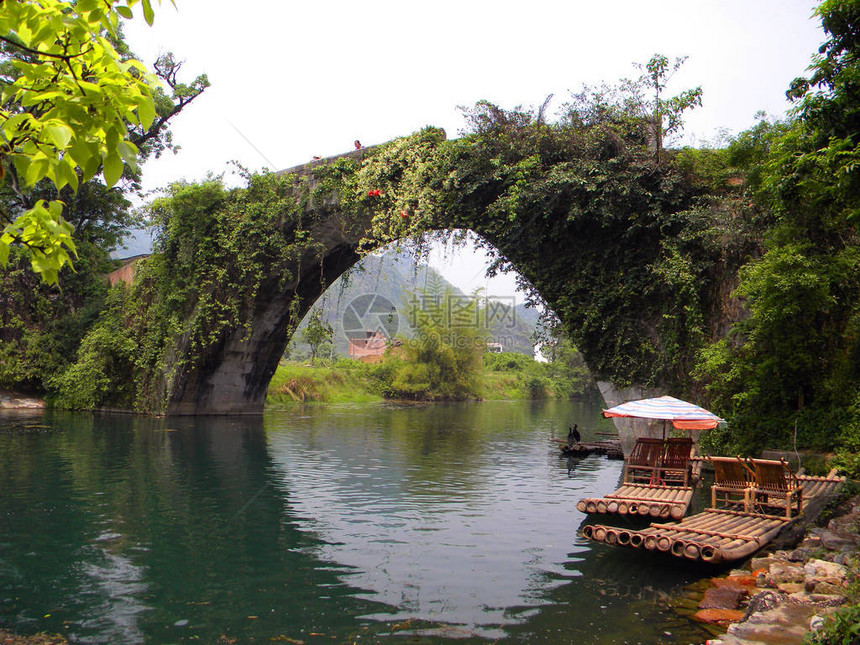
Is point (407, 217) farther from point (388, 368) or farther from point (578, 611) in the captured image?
point (388, 368)

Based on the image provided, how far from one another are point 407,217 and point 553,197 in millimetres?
3440

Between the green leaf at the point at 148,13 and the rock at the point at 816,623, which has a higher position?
the green leaf at the point at 148,13

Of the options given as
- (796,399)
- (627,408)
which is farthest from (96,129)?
(796,399)

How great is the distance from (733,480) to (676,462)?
0.96 meters

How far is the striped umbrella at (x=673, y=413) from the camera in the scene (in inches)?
340

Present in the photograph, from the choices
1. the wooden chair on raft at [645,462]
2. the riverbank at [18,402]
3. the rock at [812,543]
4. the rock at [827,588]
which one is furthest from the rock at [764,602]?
the riverbank at [18,402]

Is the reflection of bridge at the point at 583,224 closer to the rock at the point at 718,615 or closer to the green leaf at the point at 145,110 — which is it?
the rock at the point at 718,615

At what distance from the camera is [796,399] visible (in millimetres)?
9609

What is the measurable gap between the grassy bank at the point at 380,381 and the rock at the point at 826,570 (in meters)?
26.9

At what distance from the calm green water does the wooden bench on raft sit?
59 centimetres

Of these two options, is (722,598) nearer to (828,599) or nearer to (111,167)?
(828,599)

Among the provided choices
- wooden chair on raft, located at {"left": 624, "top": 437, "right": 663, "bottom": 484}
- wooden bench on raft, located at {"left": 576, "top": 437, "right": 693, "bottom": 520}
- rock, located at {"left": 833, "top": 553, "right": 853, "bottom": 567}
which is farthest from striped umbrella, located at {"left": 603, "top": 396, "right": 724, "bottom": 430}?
rock, located at {"left": 833, "top": 553, "right": 853, "bottom": 567}

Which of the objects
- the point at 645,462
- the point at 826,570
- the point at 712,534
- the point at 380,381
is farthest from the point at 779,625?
the point at 380,381

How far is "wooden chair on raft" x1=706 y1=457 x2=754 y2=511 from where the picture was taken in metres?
7.61
